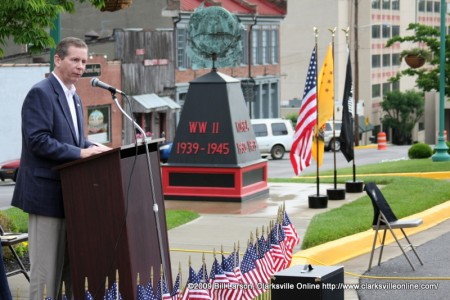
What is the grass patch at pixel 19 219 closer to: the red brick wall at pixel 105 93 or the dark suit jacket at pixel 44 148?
the dark suit jacket at pixel 44 148

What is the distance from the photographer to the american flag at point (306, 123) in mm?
15805

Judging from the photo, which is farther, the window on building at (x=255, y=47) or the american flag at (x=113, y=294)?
the window on building at (x=255, y=47)

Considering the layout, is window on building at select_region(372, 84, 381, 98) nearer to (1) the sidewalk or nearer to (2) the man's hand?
(1) the sidewalk

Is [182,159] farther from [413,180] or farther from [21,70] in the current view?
[21,70]

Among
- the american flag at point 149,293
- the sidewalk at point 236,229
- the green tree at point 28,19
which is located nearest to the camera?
the american flag at point 149,293

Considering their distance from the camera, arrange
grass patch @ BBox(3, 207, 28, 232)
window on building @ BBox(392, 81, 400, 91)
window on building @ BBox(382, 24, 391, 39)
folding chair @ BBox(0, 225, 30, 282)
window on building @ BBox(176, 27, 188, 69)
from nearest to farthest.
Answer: folding chair @ BBox(0, 225, 30, 282) < grass patch @ BBox(3, 207, 28, 232) < window on building @ BBox(176, 27, 188, 69) < window on building @ BBox(382, 24, 391, 39) < window on building @ BBox(392, 81, 400, 91)

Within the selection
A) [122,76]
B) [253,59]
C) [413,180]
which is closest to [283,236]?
[413,180]

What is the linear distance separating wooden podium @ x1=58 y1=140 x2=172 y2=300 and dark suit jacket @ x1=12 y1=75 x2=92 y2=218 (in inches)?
5.3

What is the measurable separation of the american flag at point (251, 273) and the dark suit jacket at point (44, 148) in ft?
5.34

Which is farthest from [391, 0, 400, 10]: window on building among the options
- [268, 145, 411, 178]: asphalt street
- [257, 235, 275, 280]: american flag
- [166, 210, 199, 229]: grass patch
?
[257, 235, 275, 280]: american flag

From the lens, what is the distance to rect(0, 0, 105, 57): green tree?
401 inches

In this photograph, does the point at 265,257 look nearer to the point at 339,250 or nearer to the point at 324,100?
the point at 339,250

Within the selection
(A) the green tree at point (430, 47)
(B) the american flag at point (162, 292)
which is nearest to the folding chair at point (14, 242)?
(B) the american flag at point (162, 292)

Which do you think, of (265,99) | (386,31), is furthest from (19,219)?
(386,31)
